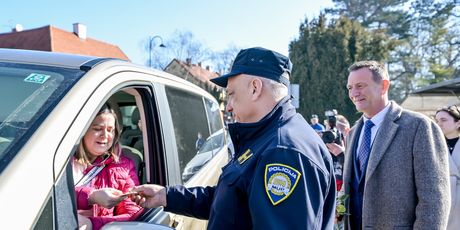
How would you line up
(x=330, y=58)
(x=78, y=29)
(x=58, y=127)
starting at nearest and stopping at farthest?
(x=58, y=127)
(x=330, y=58)
(x=78, y=29)

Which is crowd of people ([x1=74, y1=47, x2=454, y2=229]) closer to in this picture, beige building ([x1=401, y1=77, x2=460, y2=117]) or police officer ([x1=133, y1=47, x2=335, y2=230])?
police officer ([x1=133, y1=47, x2=335, y2=230])

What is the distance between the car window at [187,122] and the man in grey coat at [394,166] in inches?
44.9

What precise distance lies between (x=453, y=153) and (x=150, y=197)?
323 cm

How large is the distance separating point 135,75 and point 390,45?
91.1 ft

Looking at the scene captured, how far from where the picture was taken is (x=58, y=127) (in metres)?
1.23

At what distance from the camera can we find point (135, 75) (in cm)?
191

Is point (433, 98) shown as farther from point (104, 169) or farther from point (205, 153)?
point (104, 169)

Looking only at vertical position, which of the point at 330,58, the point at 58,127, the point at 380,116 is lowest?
the point at 380,116

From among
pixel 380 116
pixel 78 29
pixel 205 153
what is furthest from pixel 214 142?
pixel 78 29

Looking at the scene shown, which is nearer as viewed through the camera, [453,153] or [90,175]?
[90,175]

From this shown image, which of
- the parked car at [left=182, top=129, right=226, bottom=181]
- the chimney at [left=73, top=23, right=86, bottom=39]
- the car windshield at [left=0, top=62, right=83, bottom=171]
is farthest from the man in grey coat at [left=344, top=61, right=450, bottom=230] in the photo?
the chimney at [left=73, top=23, right=86, bottom=39]

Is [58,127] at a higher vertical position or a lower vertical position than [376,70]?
lower

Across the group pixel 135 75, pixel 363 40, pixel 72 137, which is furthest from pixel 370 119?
pixel 363 40

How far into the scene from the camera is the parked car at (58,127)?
3.59ft
